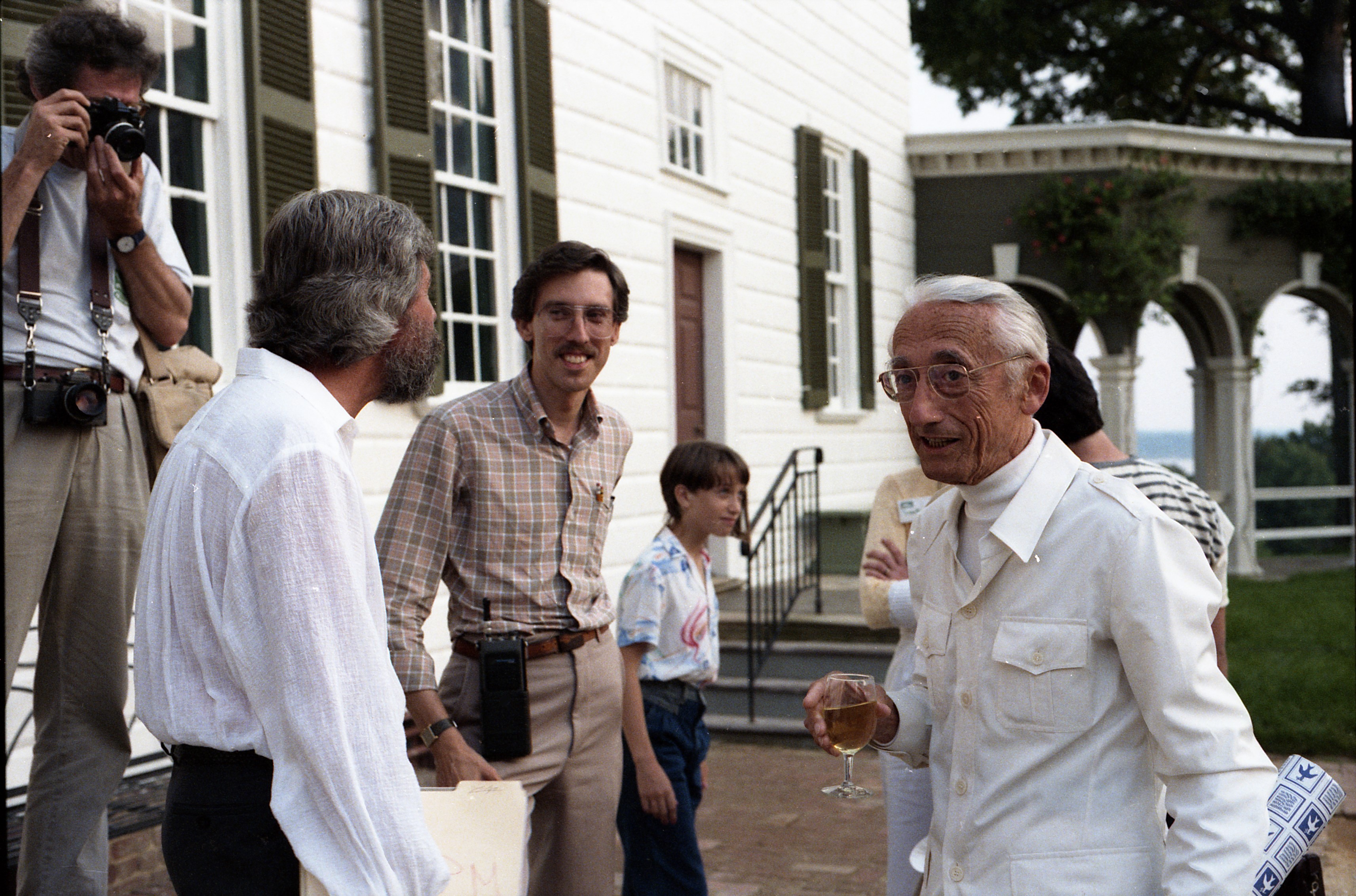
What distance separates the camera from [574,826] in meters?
3.04

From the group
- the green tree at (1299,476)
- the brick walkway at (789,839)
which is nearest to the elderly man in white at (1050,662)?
the brick walkway at (789,839)

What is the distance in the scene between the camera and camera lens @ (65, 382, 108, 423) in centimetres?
278

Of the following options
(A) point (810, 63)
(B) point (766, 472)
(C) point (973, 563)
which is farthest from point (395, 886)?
(A) point (810, 63)

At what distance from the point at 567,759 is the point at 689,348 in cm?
754

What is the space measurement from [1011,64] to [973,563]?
2320cm

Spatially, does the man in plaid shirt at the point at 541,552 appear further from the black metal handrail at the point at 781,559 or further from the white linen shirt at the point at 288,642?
the black metal handrail at the point at 781,559

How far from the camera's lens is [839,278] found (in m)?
13.1

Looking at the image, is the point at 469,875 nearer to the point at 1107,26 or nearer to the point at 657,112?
the point at 657,112

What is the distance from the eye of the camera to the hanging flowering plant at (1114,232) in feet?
47.2

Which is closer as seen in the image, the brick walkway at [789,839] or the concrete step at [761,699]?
the brick walkway at [789,839]

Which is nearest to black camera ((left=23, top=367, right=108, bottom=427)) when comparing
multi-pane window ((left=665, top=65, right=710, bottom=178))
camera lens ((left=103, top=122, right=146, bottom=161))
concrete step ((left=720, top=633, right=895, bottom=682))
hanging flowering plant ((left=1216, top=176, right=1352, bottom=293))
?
camera lens ((left=103, top=122, right=146, bottom=161))

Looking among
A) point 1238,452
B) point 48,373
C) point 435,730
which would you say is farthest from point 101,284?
point 1238,452

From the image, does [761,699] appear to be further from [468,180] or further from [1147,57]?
[1147,57]

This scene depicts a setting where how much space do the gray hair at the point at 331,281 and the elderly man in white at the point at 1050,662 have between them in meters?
0.83
